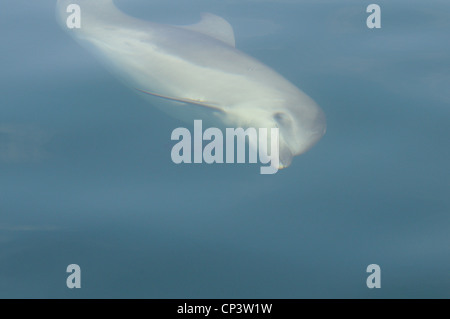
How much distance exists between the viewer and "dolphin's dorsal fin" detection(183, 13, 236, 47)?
239 inches

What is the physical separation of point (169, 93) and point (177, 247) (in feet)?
5.95

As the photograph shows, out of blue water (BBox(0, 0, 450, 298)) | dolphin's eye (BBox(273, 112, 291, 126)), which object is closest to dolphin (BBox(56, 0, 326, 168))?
dolphin's eye (BBox(273, 112, 291, 126))

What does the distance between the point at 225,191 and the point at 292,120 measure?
38.4 inches

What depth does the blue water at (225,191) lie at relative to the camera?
3.65m

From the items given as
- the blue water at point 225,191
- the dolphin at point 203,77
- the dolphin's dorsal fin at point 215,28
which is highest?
the dolphin's dorsal fin at point 215,28

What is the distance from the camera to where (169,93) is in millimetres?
5160

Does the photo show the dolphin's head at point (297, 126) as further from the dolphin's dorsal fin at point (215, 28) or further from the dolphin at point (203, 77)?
the dolphin's dorsal fin at point (215, 28)

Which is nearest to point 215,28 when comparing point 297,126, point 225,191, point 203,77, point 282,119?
point 203,77

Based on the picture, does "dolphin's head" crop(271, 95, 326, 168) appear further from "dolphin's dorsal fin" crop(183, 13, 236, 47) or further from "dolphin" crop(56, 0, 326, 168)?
"dolphin's dorsal fin" crop(183, 13, 236, 47)

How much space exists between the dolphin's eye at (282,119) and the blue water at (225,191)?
1.19ft

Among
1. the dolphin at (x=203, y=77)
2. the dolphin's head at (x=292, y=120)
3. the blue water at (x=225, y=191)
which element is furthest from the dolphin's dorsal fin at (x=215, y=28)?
the dolphin's head at (x=292, y=120)
